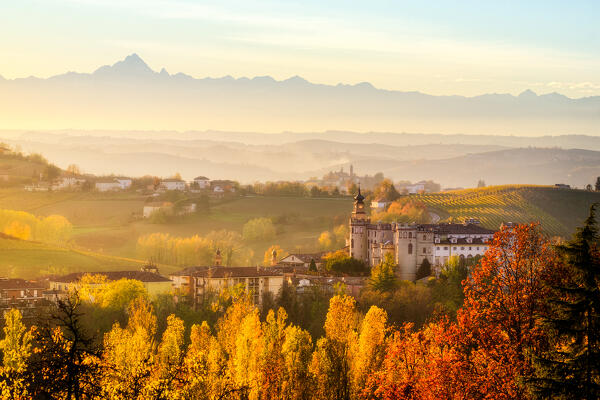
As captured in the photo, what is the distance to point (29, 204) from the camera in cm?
14162

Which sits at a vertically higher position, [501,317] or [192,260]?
[501,317]

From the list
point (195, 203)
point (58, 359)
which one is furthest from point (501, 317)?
point (195, 203)

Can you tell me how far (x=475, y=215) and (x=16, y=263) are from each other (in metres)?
55.3

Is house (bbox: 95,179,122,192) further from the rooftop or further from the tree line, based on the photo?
the tree line

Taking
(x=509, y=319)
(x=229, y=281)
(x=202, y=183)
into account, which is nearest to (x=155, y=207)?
(x=202, y=183)

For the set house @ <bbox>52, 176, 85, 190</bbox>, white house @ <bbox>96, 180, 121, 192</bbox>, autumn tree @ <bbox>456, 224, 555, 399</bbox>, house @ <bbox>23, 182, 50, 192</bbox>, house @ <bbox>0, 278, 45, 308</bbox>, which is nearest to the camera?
autumn tree @ <bbox>456, 224, 555, 399</bbox>

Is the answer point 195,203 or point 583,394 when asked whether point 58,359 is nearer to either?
point 583,394

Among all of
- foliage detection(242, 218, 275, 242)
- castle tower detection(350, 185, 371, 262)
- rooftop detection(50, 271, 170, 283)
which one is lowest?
foliage detection(242, 218, 275, 242)

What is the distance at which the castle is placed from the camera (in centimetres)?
8550

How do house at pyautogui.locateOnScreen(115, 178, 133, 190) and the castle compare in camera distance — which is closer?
the castle

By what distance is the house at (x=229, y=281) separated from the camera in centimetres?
8269

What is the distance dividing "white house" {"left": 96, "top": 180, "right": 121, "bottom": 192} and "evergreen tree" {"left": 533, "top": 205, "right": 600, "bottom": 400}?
143 metres

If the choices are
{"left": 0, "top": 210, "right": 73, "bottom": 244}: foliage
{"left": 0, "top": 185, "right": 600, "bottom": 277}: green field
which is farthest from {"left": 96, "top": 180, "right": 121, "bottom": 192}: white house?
{"left": 0, "top": 210, "right": 73, "bottom": 244}: foliage

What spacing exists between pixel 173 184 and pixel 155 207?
28.9 metres
